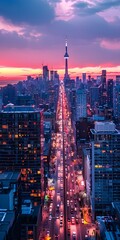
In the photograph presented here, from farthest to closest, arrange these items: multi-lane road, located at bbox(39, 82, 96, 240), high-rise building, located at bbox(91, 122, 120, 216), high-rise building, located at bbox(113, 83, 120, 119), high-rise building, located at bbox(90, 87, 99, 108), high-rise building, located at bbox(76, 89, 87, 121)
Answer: high-rise building, located at bbox(90, 87, 99, 108) → high-rise building, located at bbox(113, 83, 120, 119) → high-rise building, located at bbox(76, 89, 87, 121) → high-rise building, located at bbox(91, 122, 120, 216) → multi-lane road, located at bbox(39, 82, 96, 240)

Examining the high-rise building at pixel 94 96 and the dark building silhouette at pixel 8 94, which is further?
the high-rise building at pixel 94 96

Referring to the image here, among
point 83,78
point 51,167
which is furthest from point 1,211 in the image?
point 83,78

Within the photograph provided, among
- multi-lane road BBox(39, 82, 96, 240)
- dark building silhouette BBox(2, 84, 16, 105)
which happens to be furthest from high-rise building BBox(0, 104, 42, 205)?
dark building silhouette BBox(2, 84, 16, 105)

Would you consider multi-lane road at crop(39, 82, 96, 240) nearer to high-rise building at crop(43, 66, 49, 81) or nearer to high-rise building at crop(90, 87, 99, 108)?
high-rise building at crop(90, 87, 99, 108)

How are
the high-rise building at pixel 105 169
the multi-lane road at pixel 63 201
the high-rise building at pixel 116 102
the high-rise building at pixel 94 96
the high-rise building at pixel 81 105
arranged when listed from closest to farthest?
the multi-lane road at pixel 63 201, the high-rise building at pixel 105 169, the high-rise building at pixel 81 105, the high-rise building at pixel 116 102, the high-rise building at pixel 94 96

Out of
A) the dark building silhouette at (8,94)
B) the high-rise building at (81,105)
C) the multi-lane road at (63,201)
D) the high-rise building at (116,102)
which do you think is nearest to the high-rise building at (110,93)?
the high-rise building at (116,102)

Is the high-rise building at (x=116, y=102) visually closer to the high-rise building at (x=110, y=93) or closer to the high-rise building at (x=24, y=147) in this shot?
the high-rise building at (x=110, y=93)
